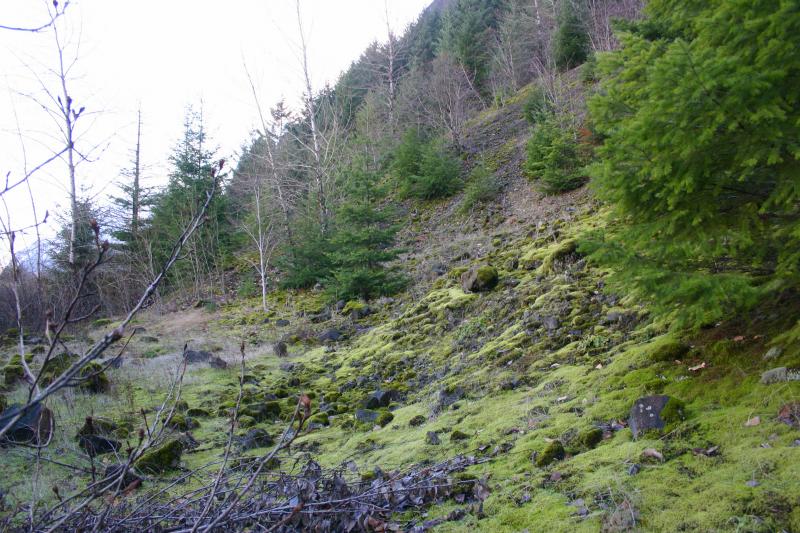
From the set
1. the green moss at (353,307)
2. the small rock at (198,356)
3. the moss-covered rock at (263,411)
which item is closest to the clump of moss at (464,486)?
the moss-covered rock at (263,411)

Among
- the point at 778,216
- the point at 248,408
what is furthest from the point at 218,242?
the point at 778,216

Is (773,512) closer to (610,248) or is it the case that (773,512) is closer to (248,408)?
(610,248)

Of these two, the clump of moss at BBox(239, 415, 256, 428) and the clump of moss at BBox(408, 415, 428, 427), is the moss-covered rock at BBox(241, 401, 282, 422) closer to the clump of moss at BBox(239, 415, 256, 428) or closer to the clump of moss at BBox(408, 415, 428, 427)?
the clump of moss at BBox(239, 415, 256, 428)

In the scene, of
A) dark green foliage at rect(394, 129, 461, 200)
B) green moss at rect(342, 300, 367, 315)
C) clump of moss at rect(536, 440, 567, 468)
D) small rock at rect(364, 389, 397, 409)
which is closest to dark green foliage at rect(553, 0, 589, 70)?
dark green foliage at rect(394, 129, 461, 200)

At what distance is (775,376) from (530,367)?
288cm

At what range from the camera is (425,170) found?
2002 centimetres

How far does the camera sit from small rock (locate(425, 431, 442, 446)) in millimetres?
4863

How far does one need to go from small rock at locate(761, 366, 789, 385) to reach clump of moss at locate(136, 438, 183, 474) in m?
5.44

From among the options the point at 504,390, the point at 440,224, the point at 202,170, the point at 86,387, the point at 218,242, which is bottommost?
the point at 504,390

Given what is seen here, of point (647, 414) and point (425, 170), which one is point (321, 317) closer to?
point (425, 170)

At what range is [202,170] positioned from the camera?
23.6 m

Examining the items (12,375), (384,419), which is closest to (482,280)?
(384,419)

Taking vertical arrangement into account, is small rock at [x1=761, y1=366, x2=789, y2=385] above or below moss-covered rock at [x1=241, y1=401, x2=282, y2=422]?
above

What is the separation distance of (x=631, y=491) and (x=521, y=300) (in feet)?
17.9
